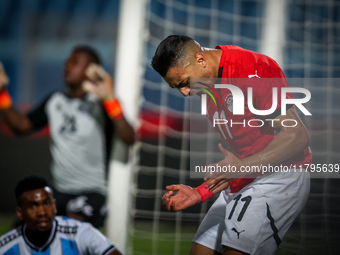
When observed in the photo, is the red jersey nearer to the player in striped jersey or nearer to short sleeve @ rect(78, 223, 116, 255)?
short sleeve @ rect(78, 223, 116, 255)

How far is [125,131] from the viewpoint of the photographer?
114 inches

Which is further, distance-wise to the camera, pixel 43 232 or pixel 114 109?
pixel 114 109

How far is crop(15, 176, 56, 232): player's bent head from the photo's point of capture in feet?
6.83

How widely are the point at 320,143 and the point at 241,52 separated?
8.45 ft

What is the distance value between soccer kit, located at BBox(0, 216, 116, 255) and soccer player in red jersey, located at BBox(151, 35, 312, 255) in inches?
32.6

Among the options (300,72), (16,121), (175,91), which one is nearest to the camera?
(16,121)

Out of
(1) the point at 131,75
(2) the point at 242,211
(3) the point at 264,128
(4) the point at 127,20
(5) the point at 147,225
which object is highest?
(4) the point at 127,20

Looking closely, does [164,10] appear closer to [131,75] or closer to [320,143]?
[131,75]

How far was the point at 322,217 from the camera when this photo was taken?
3.28 meters

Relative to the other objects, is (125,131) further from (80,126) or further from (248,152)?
(248,152)

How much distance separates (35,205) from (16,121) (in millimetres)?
1282

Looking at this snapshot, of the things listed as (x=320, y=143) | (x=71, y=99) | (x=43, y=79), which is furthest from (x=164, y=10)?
(x=43, y=79)

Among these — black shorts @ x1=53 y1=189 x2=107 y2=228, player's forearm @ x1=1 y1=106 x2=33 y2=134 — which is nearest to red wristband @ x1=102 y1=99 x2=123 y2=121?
black shorts @ x1=53 y1=189 x2=107 y2=228

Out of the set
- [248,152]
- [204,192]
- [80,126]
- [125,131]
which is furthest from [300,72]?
[204,192]
